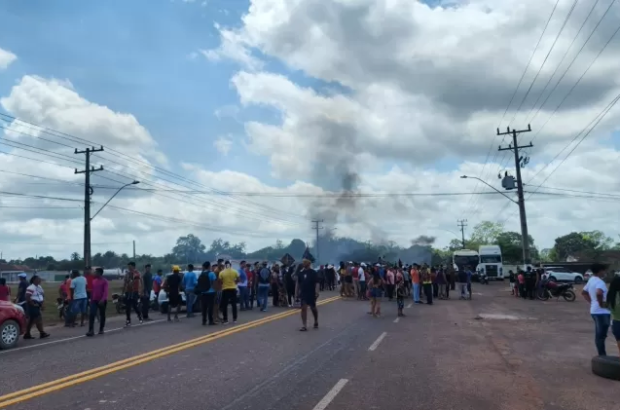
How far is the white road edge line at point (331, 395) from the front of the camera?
6.25m

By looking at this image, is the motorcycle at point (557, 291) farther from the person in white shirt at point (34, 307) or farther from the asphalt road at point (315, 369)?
the person in white shirt at point (34, 307)

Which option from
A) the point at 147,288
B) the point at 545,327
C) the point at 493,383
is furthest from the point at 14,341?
the point at 545,327

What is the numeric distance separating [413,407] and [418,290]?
17291 millimetres

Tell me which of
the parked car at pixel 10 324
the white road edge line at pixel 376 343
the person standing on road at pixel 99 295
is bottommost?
the white road edge line at pixel 376 343

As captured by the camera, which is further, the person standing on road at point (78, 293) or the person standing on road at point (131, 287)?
the person standing on road at point (131, 287)

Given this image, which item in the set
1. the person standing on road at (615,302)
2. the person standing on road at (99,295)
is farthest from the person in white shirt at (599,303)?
the person standing on road at (99,295)

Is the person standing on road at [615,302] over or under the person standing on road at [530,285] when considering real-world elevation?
over

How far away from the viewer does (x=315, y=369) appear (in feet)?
27.6

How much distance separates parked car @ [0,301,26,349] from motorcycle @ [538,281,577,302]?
22.3 metres

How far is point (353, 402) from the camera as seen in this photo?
6426 millimetres

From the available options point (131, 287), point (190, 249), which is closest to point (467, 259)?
point (131, 287)

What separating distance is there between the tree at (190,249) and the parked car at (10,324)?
114m

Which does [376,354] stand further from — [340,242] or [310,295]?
[340,242]

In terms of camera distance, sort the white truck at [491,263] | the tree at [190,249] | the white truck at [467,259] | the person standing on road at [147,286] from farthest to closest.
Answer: the tree at [190,249]
the white truck at [467,259]
the white truck at [491,263]
the person standing on road at [147,286]
